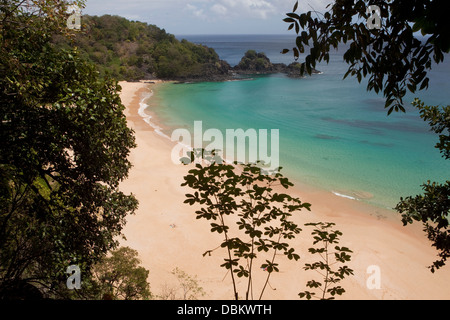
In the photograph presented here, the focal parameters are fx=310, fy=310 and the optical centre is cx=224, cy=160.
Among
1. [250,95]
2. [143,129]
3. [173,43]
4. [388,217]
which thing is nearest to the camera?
[388,217]

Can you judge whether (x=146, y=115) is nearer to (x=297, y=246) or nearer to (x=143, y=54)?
(x=297, y=246)

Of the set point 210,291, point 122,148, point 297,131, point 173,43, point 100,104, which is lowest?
point 210,291

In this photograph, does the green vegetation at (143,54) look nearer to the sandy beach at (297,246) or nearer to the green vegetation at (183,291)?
the sandy beach at (297,246)

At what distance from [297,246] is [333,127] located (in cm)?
1965

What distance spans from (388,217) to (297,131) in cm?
1439

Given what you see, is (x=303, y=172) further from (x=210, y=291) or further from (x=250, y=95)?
(x=250, y=95)

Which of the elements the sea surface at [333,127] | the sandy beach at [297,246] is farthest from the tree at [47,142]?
the sea surface at [333,127]

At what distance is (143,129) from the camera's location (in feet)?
80.9

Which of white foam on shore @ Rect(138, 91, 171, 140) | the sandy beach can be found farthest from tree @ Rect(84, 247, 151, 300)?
white foam on shore @ Rect(138, 91, 171, 140)

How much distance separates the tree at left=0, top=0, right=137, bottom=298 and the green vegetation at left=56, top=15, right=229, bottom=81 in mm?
44477

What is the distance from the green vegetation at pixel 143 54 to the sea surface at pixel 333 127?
610cm

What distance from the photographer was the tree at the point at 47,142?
4148 millimetres

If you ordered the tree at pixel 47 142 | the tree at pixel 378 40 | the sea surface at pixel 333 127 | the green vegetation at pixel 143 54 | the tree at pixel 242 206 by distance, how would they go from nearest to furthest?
the tree at pixel 378 40 → the tree at pixel 242 206 → the tree at pixel 47 142 → the sea surface at pixel 333 127 → the green vegetation at pixel 143 54
